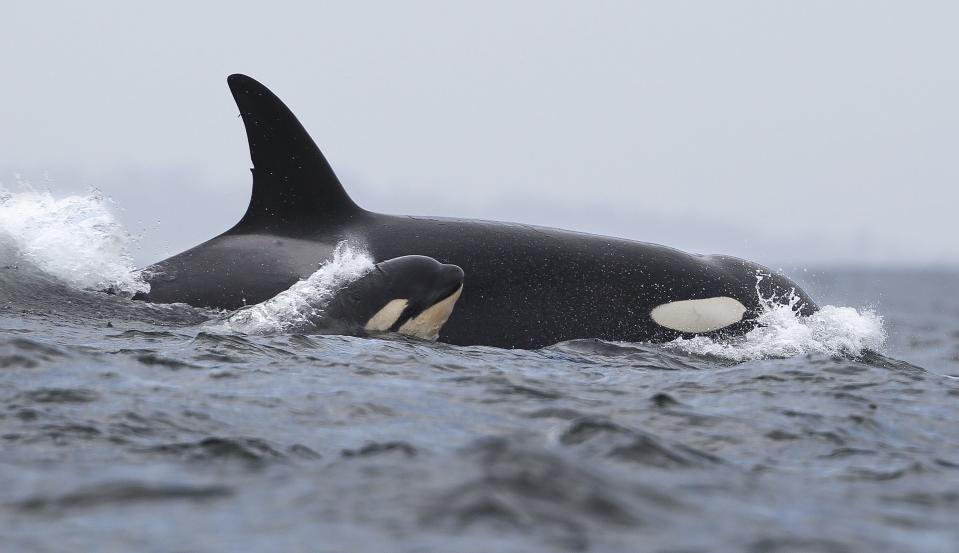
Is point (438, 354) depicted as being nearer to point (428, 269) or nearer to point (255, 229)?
point (428, 269)

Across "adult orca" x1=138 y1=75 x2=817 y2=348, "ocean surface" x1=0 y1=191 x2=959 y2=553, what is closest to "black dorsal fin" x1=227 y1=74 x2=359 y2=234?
"adult orca" x1=138 y1=75 x2=817 y2=348

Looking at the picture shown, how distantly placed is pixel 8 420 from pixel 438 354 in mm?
3962

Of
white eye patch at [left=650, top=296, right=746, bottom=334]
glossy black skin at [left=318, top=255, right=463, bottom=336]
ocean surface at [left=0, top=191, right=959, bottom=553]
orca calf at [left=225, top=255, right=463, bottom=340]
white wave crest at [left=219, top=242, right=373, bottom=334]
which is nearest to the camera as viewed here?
ocean surface at [left=0, top=191, right=959, bottom=553]

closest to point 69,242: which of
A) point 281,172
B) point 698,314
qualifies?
point 281,172

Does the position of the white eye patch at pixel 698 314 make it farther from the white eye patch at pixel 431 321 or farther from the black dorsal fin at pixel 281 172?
the black dorsal fin at pixel 281 172

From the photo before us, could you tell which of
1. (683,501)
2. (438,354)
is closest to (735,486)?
(683,501)

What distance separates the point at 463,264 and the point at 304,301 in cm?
175

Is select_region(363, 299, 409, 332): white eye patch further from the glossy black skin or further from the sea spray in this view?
the sea spray

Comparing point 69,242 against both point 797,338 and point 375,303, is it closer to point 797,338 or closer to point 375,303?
point 375,303

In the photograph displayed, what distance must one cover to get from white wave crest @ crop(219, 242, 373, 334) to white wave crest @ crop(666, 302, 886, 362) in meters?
3.27

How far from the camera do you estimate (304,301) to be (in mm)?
10172

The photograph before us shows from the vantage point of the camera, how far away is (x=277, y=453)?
5.23m

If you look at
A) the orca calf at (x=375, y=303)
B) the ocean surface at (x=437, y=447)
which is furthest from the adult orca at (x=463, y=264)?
the ocean surface at (x=437, y=447)

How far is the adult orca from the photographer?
10852 mm
